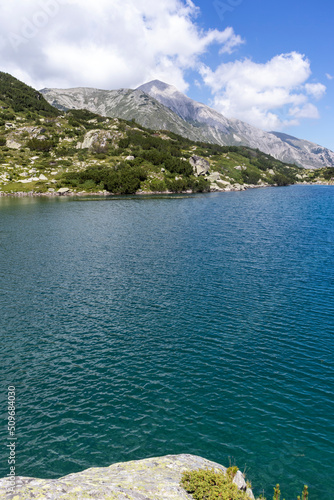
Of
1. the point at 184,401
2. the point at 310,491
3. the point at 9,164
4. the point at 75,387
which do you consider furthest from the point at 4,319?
the point at 9,164

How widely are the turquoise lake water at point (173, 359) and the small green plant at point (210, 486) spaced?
433cm

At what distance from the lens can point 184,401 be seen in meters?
21.8

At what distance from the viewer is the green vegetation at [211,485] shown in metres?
11.8

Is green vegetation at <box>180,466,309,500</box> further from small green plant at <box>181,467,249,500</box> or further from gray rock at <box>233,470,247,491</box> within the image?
gray rock at <box>233,470,247,491</box>

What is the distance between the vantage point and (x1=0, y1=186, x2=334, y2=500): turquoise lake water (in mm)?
17812

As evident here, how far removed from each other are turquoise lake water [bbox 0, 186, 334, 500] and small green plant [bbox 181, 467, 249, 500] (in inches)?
171

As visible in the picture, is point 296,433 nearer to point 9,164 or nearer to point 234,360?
point 234,360

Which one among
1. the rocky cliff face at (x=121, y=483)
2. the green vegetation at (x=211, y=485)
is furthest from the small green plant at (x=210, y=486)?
the rocky cliff face at (x=121, y=483)

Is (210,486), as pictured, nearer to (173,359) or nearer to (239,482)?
(239,482)

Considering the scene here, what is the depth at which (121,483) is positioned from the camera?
41.3 ft

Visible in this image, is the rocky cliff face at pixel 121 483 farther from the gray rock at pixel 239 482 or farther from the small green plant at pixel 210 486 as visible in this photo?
the small green plant at pixel 210 486

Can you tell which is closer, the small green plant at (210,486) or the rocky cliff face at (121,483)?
the rocky cliff face at (121,483)

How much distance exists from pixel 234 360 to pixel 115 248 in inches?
1712

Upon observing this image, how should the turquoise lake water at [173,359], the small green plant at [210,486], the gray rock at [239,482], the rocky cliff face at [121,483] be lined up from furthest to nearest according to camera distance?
the turquoise lake water at [173,359], the gray rock at [239,482], the small green plant at [210,486], the rocky cliff face at [121,483]
